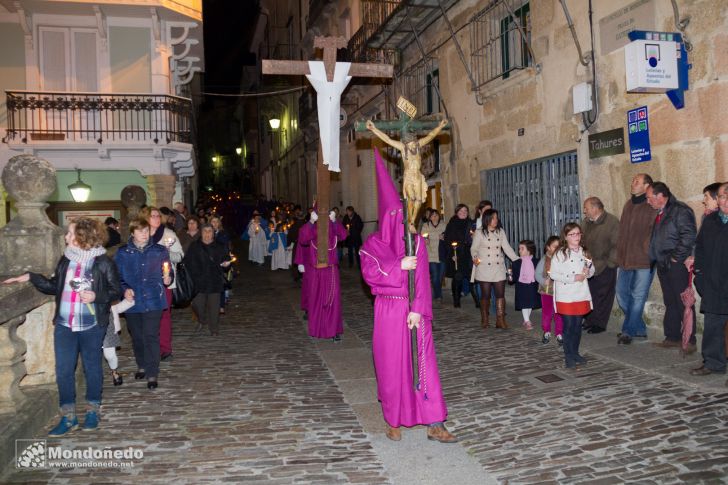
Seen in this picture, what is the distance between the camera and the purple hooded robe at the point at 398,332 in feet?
16.2

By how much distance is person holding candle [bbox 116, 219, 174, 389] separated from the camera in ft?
22.1

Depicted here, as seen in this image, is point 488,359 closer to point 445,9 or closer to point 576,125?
point 576,125

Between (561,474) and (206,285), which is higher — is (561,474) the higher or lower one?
the lower one

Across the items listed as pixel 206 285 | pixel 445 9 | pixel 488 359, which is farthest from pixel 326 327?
pixel 445 9

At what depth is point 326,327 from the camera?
9453mm

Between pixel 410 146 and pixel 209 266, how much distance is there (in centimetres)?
532

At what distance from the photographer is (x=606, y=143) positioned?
925 centimetres

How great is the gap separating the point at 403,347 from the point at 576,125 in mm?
6467

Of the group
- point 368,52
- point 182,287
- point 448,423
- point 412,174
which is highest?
point 368,52

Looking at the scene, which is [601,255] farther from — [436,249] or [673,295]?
[436,249]

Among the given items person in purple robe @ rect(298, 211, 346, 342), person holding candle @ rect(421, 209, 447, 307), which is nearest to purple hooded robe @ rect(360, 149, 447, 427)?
person in purple robe @ rect(298, 211, 346, 342)

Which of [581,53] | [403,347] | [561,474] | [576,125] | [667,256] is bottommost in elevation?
[561,474]

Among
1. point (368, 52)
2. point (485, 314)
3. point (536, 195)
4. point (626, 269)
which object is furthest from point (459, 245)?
point (368, 52)

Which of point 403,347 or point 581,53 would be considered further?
point 581,53
